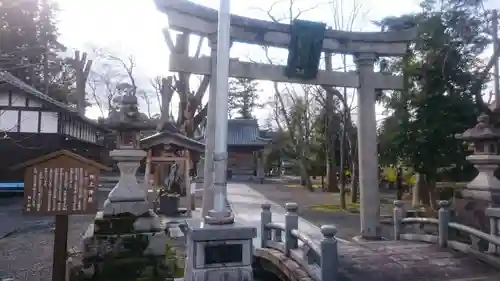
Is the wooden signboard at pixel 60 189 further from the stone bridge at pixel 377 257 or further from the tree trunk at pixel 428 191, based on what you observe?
the tree trunk at pixel 428 191

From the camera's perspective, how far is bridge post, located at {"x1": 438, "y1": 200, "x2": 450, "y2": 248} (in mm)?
7699

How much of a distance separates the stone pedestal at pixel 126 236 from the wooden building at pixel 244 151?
106 feet

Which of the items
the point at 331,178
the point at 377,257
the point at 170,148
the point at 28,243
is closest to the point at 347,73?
the point at 377,257

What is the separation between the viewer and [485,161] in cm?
833

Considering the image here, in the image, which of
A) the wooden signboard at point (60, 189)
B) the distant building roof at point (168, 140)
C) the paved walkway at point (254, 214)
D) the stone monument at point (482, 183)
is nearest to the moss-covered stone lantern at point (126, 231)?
the wooden signboard at point (60, 189)

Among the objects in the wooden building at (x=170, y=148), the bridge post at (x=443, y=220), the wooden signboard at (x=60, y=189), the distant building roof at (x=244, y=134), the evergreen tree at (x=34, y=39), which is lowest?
the bridge post at (x=443, y=220)

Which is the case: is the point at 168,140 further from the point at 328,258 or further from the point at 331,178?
the point at 331,178

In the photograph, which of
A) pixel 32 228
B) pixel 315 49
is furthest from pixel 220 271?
pixel 32 228

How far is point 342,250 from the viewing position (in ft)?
26.2

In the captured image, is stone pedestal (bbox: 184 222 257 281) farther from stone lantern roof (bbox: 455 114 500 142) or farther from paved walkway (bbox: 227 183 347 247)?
stone lantern roof (bbox: 455 114 500 142)

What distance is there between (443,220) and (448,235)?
41cm

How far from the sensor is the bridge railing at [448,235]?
6711 millimetres

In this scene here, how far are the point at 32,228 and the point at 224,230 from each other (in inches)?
456

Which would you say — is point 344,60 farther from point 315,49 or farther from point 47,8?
point 47,8
